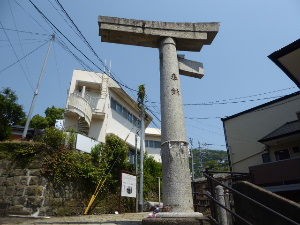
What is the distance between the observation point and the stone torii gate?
591cm

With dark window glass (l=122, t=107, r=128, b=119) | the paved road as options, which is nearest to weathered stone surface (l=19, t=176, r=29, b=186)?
the paved road

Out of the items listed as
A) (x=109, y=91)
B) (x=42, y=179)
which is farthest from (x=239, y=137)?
(x=42, y=179)

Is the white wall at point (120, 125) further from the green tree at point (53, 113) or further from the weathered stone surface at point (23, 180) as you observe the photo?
the weathered stone surface at point (23, 180)

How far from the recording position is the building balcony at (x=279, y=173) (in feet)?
54.5

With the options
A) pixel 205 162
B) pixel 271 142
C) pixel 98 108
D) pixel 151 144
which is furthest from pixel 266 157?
pixel 205 162

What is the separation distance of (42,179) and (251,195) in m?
10.8

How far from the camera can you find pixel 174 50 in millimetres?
7438

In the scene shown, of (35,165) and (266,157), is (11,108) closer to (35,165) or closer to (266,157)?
(35,165)

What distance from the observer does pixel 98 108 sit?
21.4 meters

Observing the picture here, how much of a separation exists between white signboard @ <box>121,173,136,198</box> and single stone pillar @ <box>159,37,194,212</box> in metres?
8.46

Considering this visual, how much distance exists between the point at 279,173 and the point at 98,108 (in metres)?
13.5

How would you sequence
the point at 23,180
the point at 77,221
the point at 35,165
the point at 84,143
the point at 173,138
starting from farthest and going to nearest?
the point at 84,143 → the point at 35,165 → the point at 23,180 → the point at 77,221 → the point at 173,138

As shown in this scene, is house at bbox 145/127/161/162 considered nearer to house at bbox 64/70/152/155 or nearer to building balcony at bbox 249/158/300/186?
house at bbox 64/70/152/155

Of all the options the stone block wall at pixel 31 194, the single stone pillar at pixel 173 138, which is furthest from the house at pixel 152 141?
the single stone pillar at pixel 173 138
